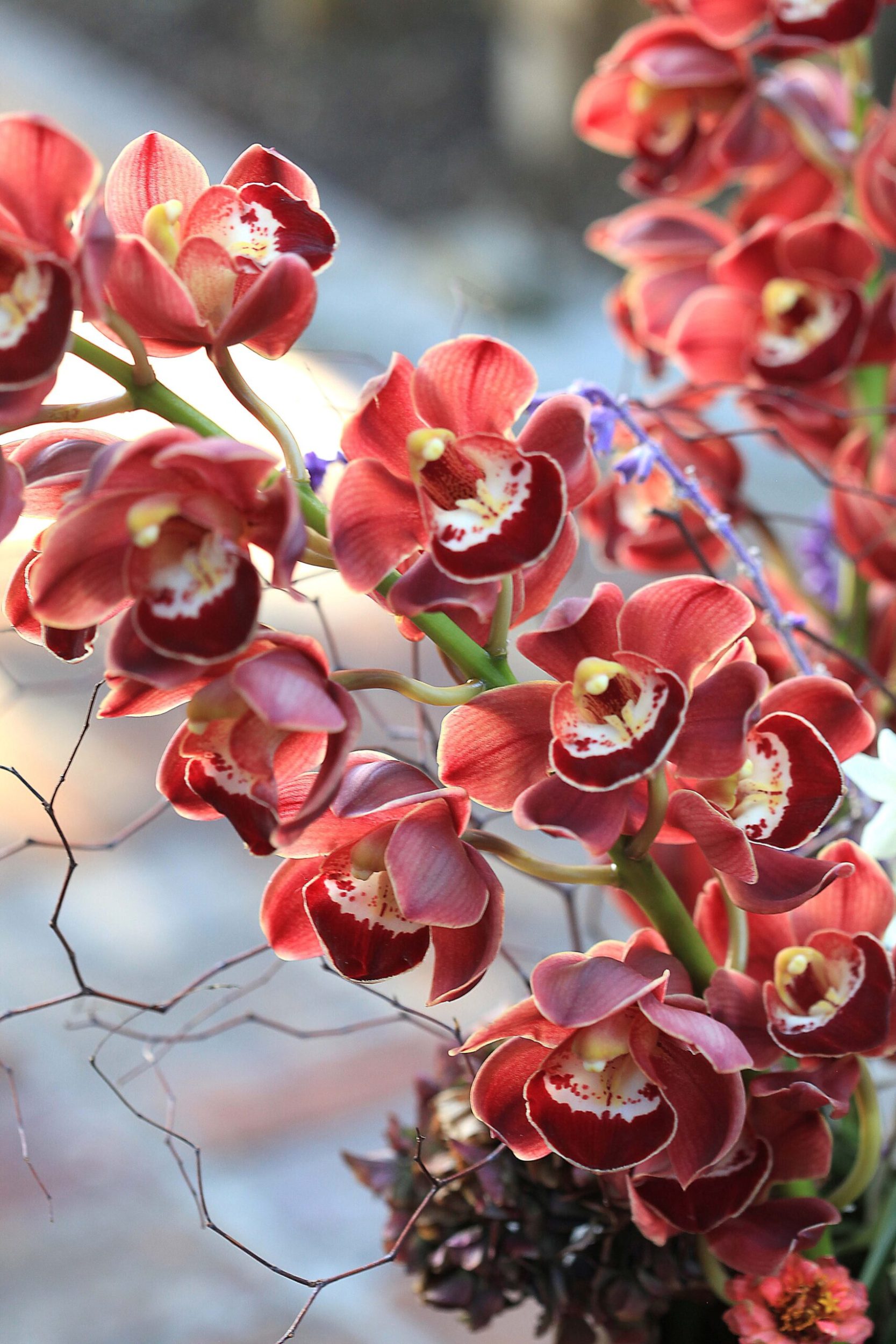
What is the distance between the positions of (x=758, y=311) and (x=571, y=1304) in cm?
36

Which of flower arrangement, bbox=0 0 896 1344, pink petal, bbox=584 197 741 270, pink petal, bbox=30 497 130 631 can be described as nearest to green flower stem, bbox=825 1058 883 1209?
flower arrangement, bbox=0 0 896 1344

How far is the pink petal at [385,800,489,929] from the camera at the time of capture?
26 cm

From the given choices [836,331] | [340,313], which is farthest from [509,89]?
[836,331]

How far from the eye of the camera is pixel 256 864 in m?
0.88

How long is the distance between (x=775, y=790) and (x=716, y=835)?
0.03m

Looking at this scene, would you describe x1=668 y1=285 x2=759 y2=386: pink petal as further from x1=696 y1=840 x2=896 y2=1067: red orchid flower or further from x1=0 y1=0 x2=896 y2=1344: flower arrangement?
x1=696 y1=840 x2=896 y2=1067: red orchid flower

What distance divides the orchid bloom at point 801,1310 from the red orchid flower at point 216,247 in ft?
0.88

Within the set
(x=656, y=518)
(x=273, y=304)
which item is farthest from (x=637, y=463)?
(x=273, y=304)

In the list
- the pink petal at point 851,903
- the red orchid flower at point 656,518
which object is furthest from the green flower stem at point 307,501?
the red orchid flower at point 656,518

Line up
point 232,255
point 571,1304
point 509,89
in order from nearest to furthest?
point 232,255
point 571,1304
point 509,89

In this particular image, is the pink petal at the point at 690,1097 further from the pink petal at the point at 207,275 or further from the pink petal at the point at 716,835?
the pink petal at the point at 207,275

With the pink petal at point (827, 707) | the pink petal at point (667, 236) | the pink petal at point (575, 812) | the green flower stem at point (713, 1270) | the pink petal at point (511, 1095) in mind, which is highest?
the pink petal at point (667, 236)

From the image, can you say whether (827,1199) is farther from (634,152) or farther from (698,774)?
(634,152)

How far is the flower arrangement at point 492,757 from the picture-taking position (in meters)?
0.24
